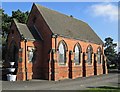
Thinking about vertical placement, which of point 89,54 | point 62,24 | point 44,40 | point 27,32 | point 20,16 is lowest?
point 89,54

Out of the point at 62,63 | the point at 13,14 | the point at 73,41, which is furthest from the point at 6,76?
the point at 13,14

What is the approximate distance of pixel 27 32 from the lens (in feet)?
115

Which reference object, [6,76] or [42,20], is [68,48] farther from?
[6,76]

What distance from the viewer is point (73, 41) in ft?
128

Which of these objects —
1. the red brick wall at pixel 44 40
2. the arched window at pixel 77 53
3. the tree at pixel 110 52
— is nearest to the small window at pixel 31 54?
the red brick wall at pixel 44 40

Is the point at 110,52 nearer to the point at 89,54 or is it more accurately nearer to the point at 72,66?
the point at 89,54

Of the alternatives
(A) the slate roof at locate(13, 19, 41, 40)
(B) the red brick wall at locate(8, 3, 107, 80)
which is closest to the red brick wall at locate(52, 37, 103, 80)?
(B) the red brick wall at locate(8, 3, 107, 80)

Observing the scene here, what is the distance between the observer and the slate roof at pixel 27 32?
33625mm

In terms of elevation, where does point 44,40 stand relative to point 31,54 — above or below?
above

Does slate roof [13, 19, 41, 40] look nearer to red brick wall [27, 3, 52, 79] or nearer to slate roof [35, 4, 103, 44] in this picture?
red brick wall [27, 3, 52, 79]

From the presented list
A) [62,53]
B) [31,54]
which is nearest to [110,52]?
[62,53]

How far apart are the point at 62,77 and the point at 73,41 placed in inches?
248

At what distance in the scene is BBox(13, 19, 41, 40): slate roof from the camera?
3362cm

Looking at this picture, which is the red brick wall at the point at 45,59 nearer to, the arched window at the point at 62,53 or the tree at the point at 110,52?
the arched window at the point at 62,53
